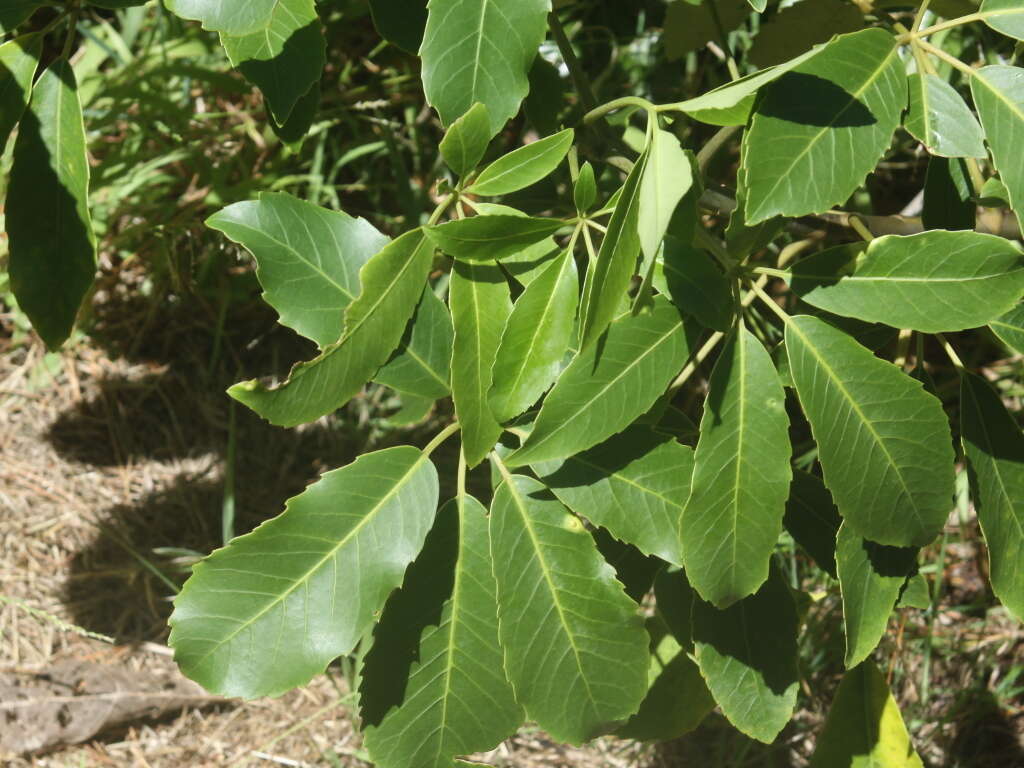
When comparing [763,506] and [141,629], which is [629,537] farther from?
[141,629]

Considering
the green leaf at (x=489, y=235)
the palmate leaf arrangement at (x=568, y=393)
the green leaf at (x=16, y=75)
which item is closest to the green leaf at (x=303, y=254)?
the palmate leaf arrangement at (x=568, y=393)

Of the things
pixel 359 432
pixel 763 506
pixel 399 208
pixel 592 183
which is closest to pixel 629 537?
pixel 763 506

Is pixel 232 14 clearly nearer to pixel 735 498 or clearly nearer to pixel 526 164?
pixel 526 164

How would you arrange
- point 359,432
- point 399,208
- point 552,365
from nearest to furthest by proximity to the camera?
point 552,365 → point 359,432 → point 399,208

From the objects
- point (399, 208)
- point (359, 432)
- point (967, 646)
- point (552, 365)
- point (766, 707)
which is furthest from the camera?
point (399, 208)

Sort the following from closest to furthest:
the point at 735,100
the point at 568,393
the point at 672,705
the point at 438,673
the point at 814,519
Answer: the point at 735,100 → the point at 568,393 → the point at 438,673 → the point at 814,519 → the point at 672,705

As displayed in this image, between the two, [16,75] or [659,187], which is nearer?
[659,187]

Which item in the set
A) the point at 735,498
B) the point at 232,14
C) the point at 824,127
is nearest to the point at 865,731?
the point at 735,498

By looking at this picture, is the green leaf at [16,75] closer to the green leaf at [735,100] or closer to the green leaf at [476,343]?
the green leaf at [476,343]
